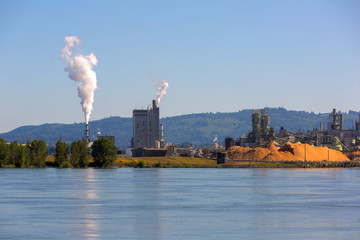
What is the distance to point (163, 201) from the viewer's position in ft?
216

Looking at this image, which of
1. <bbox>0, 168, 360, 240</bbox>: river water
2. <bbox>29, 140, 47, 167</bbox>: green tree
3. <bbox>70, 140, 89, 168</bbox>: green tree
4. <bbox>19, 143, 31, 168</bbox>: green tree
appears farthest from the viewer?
<bbox>29, 140, 47, 167</bbox>: green tree

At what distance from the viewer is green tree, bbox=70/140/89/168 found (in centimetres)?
17900

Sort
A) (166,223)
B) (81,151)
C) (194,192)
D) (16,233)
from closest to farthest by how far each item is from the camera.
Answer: (16,233) < (166,223) < (194,192) < (81,151)

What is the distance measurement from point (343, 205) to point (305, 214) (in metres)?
10.2

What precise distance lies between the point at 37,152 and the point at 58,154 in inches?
236

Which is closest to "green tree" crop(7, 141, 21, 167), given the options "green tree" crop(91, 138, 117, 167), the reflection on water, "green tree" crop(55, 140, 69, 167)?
"green tree" crop(55, 140, 69, 167)

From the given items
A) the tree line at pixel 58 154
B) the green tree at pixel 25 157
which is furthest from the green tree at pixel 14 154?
the green tree at pixel 25 157

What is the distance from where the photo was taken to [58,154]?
182500 mm

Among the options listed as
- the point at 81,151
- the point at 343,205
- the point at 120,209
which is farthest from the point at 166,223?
the point at 81,151

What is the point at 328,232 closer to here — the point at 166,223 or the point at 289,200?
the point at 166,223

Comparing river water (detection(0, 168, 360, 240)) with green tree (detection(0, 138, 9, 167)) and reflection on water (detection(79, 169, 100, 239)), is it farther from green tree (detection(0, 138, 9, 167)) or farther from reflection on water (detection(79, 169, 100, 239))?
green tree (detection(0, 138, 9, 167))

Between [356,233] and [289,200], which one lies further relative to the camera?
[289,200]

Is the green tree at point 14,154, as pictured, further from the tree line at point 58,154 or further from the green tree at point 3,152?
the green tree at point 3,152

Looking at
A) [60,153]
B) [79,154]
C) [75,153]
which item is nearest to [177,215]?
[75,153]
